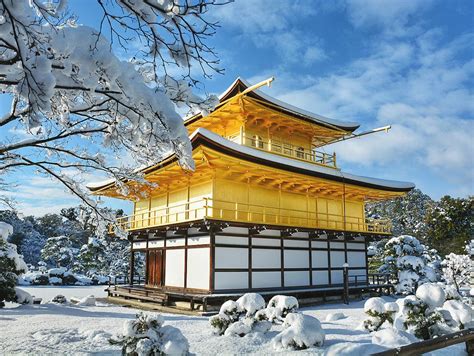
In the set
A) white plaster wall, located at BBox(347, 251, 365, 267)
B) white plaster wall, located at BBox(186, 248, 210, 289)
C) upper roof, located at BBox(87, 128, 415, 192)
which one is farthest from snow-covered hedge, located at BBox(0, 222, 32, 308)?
white plaster wall, located at BBox(347, 251, 365, 267)

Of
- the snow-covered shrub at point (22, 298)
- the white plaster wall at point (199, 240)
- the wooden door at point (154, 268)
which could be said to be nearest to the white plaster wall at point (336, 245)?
the white plaster wall at point (199, 240)

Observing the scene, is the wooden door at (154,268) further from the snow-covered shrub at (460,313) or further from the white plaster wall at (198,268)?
the snow-covered shrub at (460,313)

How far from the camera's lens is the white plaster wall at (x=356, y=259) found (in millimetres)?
22231

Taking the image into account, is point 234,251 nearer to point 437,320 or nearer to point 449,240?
point 437,320

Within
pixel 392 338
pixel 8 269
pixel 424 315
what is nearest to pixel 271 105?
pixel 424 315

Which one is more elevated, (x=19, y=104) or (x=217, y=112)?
(x=217, y=112)

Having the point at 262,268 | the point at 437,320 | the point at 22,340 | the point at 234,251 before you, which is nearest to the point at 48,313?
the point at 22,340

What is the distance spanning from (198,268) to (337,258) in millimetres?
8986

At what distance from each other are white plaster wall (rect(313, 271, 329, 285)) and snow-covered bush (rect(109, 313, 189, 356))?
45.9 feet

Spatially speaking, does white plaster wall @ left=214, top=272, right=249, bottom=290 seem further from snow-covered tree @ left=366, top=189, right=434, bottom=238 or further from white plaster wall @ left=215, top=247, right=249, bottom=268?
snow-covered tree @ left=366, top=189, right=434, bottom=238

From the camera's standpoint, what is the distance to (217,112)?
805 inches

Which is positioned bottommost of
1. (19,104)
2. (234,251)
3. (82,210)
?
(234,251)

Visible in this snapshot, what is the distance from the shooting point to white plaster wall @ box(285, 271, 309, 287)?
1848 centimetres

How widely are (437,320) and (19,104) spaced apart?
10374 mm
